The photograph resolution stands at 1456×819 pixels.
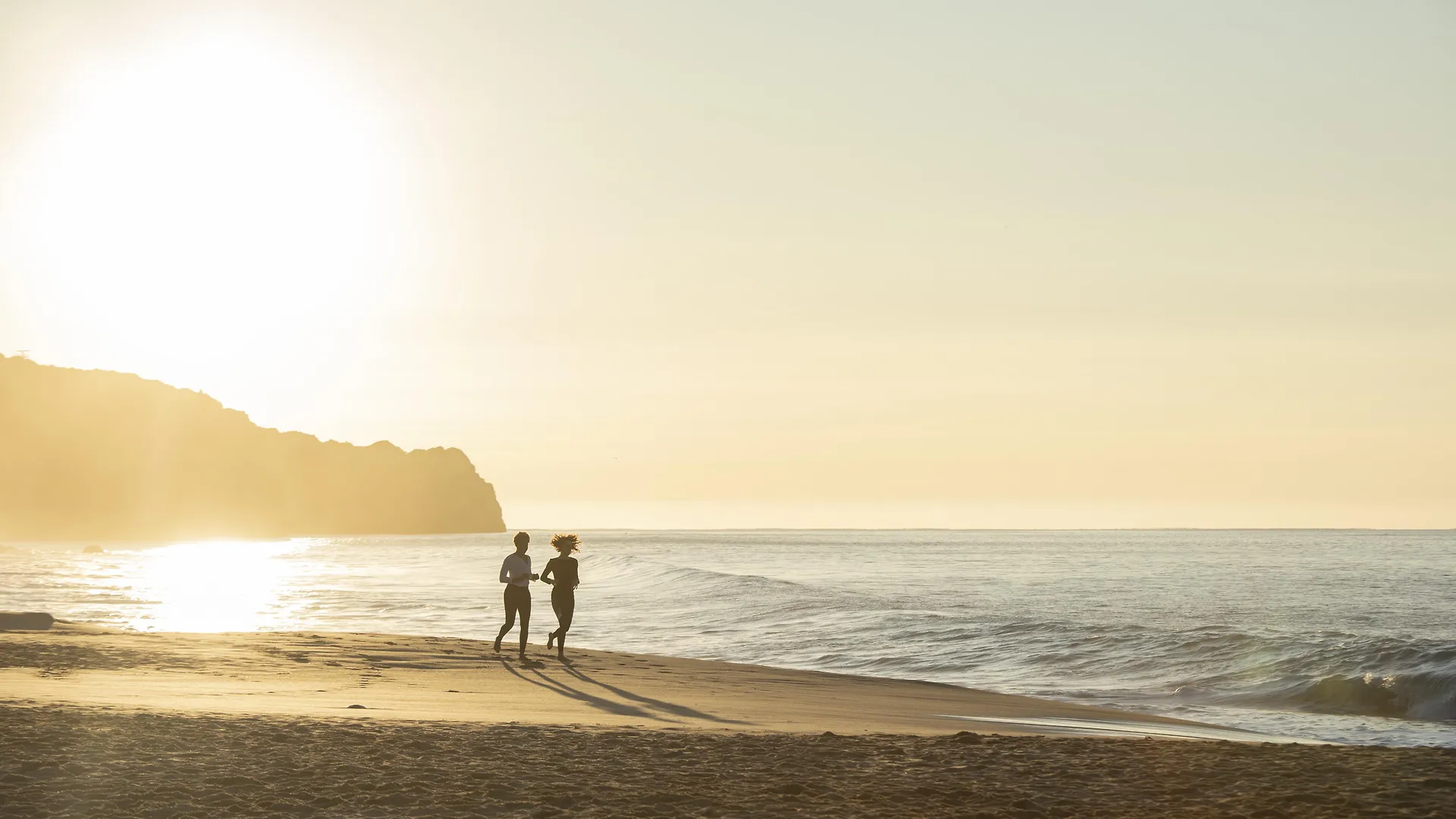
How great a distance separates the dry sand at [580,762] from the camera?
21.7 ft

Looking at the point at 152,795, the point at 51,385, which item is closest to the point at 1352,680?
the point at 152,795

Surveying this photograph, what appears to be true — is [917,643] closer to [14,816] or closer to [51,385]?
Answer: [14,816]

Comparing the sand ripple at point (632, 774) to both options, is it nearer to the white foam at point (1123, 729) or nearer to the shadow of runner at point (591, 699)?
the shadow of runner at point (591, 699)

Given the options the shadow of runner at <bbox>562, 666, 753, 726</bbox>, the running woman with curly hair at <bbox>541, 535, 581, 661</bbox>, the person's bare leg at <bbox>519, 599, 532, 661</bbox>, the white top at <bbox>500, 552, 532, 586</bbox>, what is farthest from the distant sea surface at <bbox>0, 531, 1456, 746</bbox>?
the shadow of runner at <bbox>562, 666, 753, 726</bbox>

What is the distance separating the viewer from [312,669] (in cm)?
1433

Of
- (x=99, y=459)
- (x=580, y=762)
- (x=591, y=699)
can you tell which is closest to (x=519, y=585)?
(x=591, y=699)

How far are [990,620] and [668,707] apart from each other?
636 inches

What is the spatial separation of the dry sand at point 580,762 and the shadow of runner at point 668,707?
73mm

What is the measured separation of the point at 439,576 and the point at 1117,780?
4588cm

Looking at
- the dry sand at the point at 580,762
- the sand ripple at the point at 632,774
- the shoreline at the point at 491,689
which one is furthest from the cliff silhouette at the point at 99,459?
the sand ripple at the point at 632,774

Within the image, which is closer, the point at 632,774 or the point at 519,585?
the point at 632,774

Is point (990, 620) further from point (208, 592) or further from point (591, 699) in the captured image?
point (208, 592)

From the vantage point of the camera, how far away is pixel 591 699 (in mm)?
12508

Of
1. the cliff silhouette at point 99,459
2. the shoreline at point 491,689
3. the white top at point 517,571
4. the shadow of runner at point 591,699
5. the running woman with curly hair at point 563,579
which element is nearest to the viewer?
the shoreline at point 491,689
